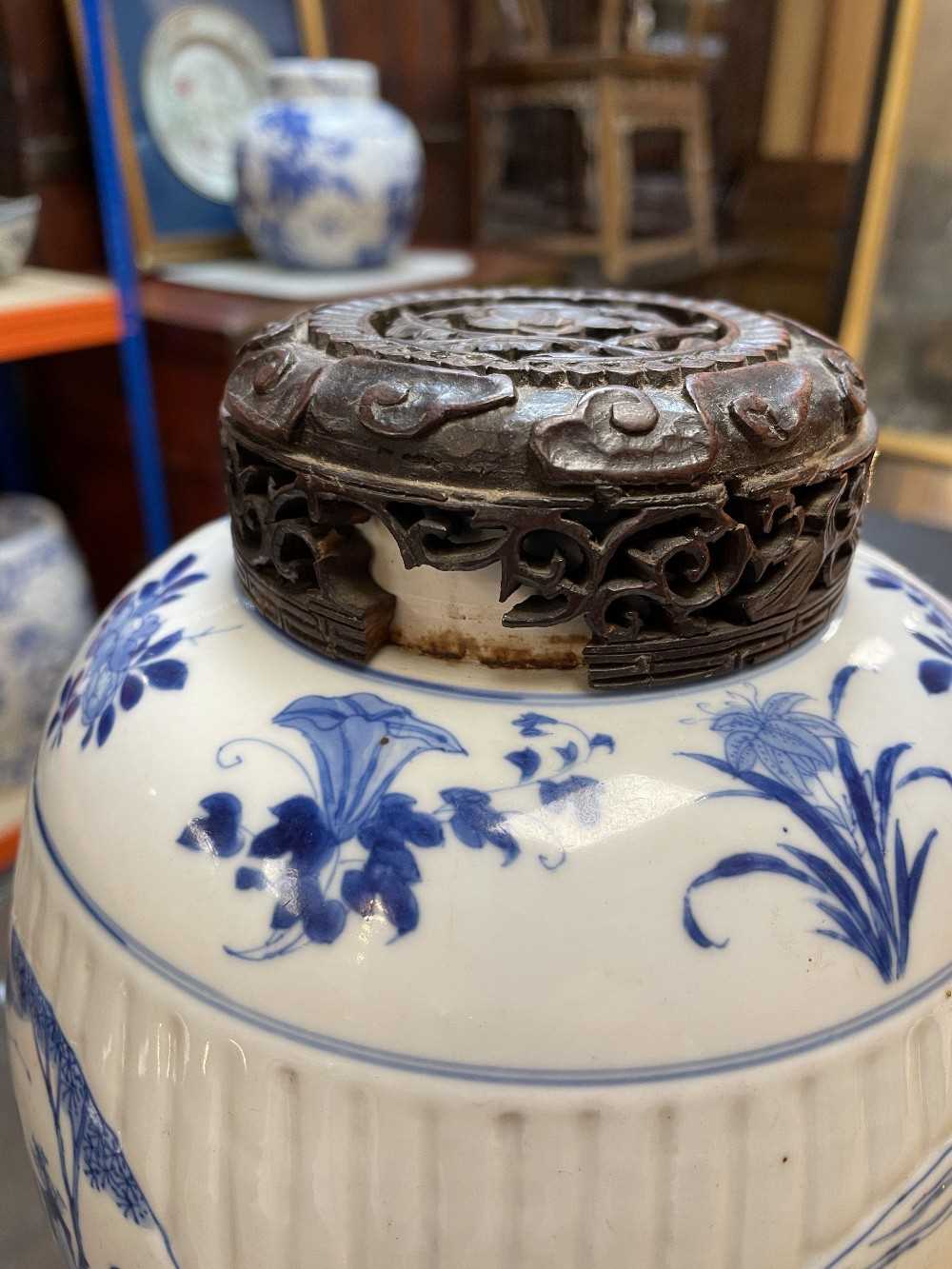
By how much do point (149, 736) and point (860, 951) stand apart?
0.42 meters

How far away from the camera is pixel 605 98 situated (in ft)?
7.39

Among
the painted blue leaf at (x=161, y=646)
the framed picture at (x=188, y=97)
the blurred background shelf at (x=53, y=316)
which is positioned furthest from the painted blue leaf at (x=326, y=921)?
the framed picture at (x=188, y=97)

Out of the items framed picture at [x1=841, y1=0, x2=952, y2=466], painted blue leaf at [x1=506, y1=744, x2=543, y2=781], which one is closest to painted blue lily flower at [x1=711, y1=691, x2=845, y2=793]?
painted blue leaf at [x1=506, y1=744, x2=543, y2=781]

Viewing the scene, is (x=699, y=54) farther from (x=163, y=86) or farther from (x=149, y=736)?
(x=149, y=736)

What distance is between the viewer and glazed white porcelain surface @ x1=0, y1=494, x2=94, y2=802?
5.01 ft

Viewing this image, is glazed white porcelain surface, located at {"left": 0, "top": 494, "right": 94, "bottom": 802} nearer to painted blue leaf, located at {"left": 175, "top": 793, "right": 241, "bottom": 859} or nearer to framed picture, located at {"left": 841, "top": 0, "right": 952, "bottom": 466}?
painted blue leaf, located at {"left": 175, "top": 793, "right": 241, "bottom": 859}

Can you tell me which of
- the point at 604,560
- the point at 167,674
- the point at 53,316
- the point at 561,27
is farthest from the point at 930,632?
the point at 561,27

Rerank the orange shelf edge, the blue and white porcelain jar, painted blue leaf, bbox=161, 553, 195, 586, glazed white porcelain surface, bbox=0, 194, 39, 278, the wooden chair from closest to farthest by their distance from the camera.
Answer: painted blue leaf, bbox=161, 553, 195, 586
the orange shelf edge
glazed white porcelain surface, bbox=0, 194, 39, 278
the blue and white porcelain jar
the wooden chair

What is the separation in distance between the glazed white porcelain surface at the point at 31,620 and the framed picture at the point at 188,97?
68cm

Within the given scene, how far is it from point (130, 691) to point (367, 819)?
0.20 m

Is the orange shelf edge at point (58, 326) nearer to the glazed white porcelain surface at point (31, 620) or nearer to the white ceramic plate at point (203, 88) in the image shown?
the glazed white porcelain surface at point (31, 620)

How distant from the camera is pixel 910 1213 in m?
0.58

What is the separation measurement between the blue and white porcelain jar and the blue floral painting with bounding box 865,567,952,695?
1443mm

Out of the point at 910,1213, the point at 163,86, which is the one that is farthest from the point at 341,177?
the point at 910,1213
